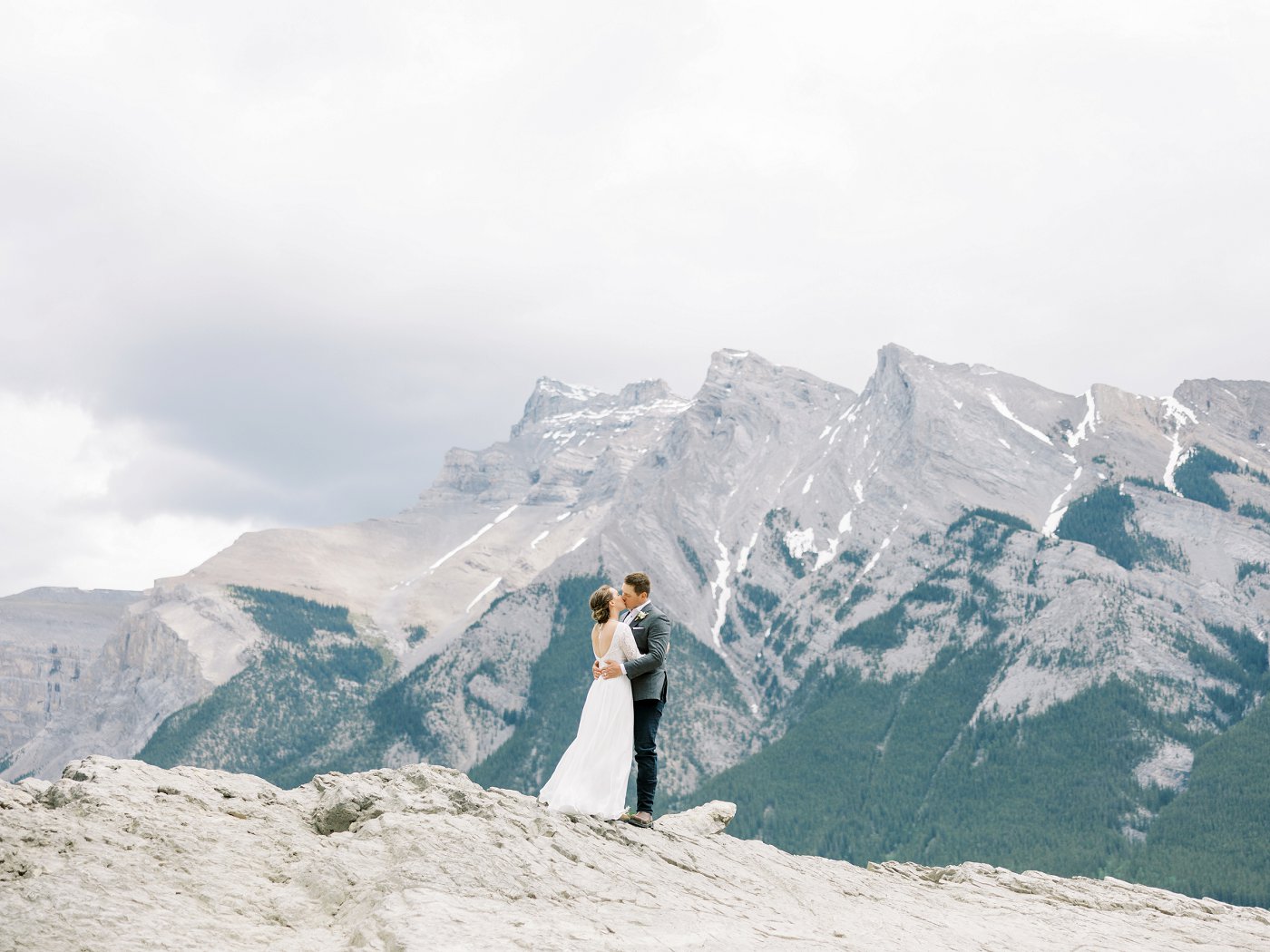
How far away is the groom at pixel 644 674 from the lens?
2248 cm

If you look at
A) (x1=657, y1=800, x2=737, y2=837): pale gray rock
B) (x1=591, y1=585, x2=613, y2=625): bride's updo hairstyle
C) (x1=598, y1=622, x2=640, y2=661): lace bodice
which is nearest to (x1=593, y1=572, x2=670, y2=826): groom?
(x1=598, y1=622, x2=640, y2=661): lace bodice

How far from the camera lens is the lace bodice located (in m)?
22.4

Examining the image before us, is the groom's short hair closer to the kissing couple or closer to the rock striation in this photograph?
the kissing couple

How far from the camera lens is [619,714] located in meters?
22.7

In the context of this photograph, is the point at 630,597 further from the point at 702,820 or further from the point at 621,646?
the point at 702,820

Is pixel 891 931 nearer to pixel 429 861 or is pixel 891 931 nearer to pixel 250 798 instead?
pixel 429 861

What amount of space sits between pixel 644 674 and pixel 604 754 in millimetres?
1742

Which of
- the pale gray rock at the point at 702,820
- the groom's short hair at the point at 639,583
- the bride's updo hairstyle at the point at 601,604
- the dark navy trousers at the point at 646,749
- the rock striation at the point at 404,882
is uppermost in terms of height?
the groom's short hair at the point at 639,583

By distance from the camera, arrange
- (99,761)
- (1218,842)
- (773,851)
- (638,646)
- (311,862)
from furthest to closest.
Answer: (1218,842)
(773,851)
(638,646)
(99,761)
(311,862)

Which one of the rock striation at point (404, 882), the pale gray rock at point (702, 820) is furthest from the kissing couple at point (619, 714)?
the pale gray rock at point (702, 820)

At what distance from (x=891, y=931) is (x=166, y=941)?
39.9 ft

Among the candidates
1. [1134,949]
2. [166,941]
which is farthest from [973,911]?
[166,941]

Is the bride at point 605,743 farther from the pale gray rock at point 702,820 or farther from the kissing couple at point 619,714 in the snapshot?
the pale gray rock at point 702,820

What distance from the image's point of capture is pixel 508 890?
17234 millimetres
